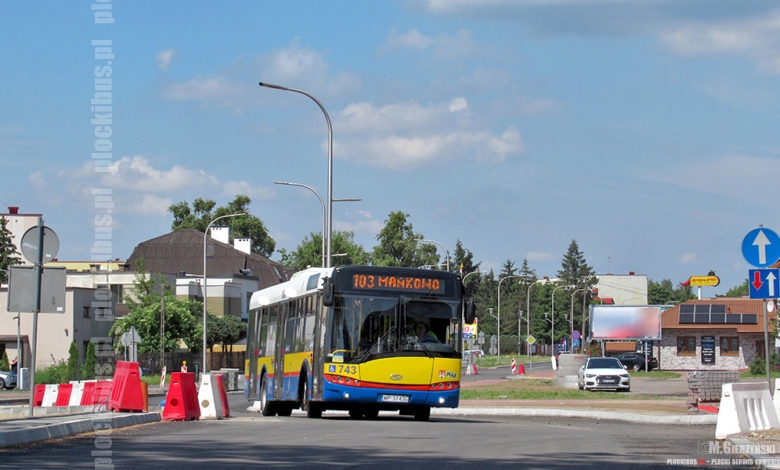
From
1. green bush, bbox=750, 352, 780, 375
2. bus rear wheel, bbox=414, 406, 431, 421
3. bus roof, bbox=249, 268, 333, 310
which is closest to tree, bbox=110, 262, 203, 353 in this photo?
green bush, bbox=750, 352, 780, 375

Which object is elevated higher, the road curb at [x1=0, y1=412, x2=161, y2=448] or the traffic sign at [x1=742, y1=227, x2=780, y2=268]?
the traffic sign at [x1=742, y1=227, x2=780, y2=268]

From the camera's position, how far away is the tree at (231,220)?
123812 millimetres

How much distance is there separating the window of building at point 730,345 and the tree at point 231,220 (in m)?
56.3

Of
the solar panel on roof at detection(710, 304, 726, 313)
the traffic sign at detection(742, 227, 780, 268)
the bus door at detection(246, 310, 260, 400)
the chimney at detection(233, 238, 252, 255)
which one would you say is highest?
the chimney at detection(233, 238, 252, 255)

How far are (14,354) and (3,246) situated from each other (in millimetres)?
22998

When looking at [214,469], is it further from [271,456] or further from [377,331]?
[377,331]

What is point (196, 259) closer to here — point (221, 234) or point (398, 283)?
point (221, 234)

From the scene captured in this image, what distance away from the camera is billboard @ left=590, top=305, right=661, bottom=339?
82.1 metres

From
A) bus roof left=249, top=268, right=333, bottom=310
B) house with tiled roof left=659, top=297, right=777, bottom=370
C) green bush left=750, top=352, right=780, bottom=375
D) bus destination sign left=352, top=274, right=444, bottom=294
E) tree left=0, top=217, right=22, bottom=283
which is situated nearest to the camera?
bus destination sign left=352, top=274, right=444, bottom=294

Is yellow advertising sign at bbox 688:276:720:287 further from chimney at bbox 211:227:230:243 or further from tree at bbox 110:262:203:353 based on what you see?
tree at bbox 110:262:203:353

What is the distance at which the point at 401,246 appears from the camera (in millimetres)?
115188

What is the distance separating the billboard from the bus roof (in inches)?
2256

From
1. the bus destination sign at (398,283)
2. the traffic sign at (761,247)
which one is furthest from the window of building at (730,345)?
the traffic sign at (761,247)

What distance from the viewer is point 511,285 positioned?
7712 inches
